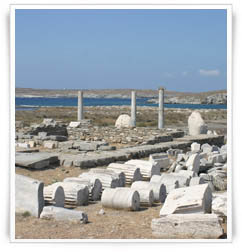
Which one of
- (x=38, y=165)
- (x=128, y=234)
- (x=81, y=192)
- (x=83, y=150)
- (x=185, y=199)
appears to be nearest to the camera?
(x=128, y=234)

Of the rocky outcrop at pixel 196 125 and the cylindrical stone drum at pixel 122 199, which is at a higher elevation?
the rocky outcrop at pixel 196 125

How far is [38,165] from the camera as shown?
38.7ft

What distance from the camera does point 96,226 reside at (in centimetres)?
675

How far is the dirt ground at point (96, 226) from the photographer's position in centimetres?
620

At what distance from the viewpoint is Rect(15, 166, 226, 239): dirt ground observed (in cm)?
620

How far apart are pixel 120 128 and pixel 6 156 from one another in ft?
51.3

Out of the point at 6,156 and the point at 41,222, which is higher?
the point at 6,156

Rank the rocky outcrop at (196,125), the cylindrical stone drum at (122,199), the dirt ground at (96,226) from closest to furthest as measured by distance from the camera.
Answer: the dirt ground at (96,226) → the cylindrical stone drum at (122,199) → the rocky outcrop at (196,125)
